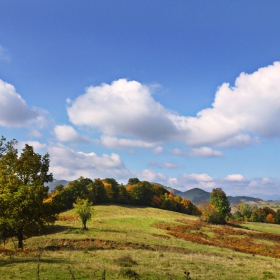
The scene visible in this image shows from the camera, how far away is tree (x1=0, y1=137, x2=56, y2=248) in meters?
27.0

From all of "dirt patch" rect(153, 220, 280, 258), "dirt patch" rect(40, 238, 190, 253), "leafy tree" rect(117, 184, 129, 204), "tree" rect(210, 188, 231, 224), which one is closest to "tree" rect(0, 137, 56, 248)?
"dirt patch" rect(40, 238, 190, 253)

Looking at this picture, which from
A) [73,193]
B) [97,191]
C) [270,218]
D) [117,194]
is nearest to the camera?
[73,193]

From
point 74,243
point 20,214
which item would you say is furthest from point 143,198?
point 20,214

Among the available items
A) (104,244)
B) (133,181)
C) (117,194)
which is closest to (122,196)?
(117,194)

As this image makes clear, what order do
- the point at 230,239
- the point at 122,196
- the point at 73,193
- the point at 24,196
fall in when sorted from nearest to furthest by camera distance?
the point at 24,196 < the point at 230,239 < the point at 73,193 < the point at 122,196

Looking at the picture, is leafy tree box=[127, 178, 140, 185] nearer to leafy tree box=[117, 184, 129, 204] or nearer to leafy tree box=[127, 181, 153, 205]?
leafy tree box=[127, 181, 153, 205]

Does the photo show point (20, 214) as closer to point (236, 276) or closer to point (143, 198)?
point (236, 276)

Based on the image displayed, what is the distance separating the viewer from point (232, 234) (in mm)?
63125

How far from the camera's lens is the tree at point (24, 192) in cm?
2696

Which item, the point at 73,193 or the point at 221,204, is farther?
the point at 221,204

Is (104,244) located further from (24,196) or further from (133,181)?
(133,181)

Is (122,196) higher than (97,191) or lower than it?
lower

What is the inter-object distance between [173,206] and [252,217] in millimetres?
41664

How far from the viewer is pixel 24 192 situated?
28.5m
